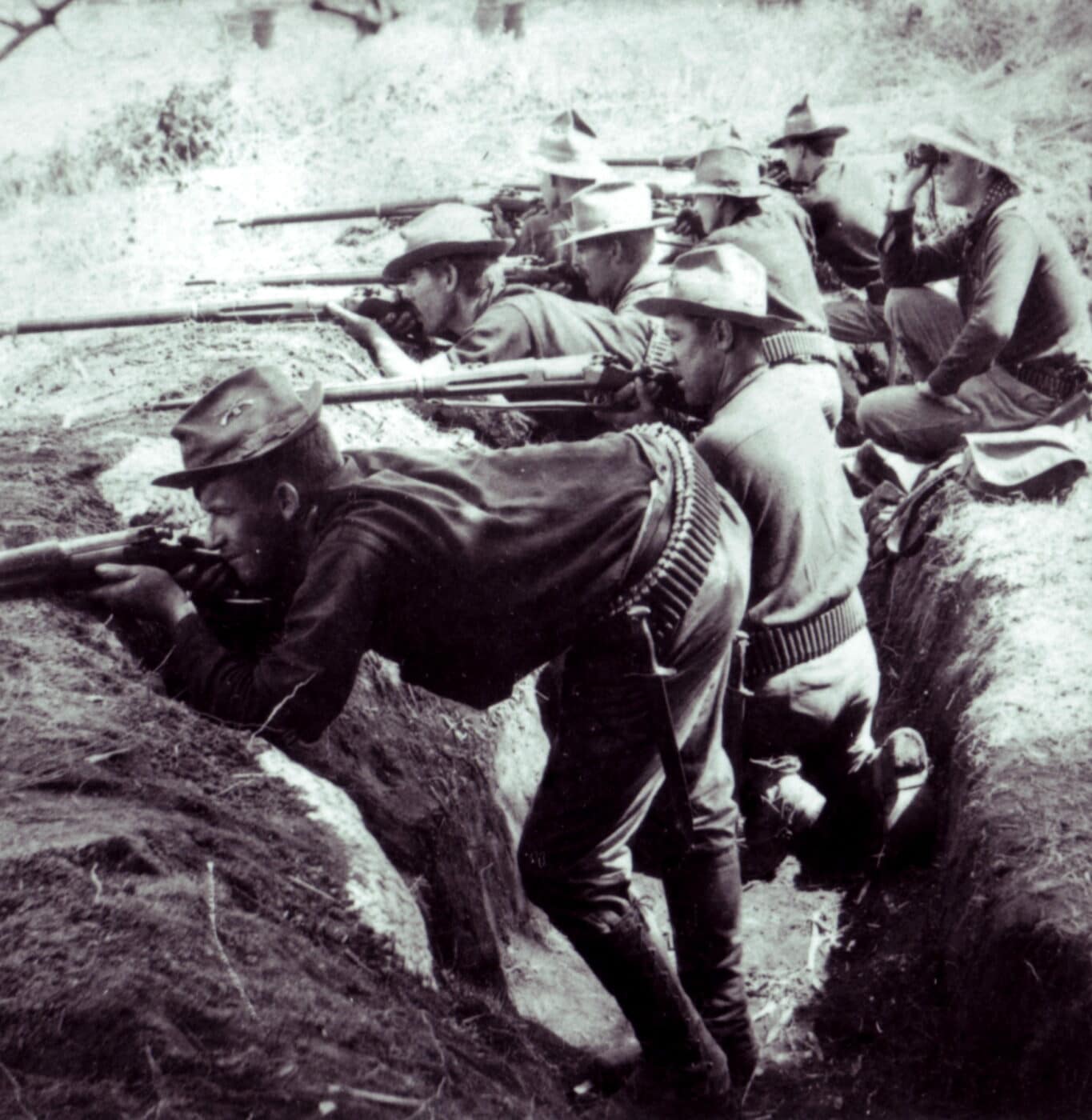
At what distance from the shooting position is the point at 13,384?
6.69 meters

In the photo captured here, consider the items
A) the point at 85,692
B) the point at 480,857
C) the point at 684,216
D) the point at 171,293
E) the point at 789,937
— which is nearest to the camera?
the point at 85,692

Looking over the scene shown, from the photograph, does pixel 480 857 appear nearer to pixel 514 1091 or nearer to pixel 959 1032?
pixel 514 1091

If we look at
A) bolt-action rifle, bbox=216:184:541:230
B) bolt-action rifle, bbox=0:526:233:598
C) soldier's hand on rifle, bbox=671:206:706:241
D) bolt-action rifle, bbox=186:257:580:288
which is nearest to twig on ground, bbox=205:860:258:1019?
bolt-action rifle, bbox=0:526:233:598

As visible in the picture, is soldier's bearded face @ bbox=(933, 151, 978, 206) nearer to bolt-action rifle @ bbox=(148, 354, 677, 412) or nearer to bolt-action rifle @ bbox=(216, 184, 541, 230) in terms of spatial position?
bolt-action rifle @ bbox=(148, 354, 677, 412)

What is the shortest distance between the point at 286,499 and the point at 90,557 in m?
0.51

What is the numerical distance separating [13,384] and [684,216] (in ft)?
13.7

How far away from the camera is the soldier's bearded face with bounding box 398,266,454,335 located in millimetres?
6223

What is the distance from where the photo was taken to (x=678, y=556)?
3488 mm

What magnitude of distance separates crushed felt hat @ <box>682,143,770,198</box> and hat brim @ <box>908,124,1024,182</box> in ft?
4.48

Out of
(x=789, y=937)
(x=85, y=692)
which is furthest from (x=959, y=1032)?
(x=85, y=692)

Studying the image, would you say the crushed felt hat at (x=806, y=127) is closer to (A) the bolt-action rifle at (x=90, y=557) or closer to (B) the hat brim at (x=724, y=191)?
(B) the hat brim at (x=724, y=191)

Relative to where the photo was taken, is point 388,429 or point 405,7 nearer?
point 388,429

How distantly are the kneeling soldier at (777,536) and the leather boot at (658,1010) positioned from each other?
1130mm

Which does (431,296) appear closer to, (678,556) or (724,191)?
(724,191)
